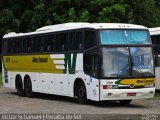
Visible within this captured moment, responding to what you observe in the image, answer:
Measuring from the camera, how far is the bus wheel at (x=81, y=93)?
19484 millimetres

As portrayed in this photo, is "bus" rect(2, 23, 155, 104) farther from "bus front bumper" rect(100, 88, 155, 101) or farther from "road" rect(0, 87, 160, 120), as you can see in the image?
"road" rect(0, 87, 160, 120)

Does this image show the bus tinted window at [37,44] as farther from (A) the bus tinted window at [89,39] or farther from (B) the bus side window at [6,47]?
(A) the bus tinted window at [89,39]

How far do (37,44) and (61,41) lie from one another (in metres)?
2.59

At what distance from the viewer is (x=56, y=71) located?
860 inches

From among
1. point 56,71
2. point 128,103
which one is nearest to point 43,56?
point 56,71

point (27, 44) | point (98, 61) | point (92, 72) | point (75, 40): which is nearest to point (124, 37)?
point (98, 61)

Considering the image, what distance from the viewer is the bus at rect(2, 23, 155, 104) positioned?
1814 cm

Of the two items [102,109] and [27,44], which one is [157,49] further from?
[102,109]

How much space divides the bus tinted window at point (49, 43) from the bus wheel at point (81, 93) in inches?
109

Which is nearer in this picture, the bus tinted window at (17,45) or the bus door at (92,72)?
the bus door at (92,72)

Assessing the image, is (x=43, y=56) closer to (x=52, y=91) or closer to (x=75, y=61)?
(x=52, y=91)

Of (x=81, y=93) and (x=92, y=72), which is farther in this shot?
(x=81, y=93)

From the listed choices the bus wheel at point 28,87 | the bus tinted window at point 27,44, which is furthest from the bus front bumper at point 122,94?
the bus tinted window at point 27,44

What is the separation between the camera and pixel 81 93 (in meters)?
19.8
